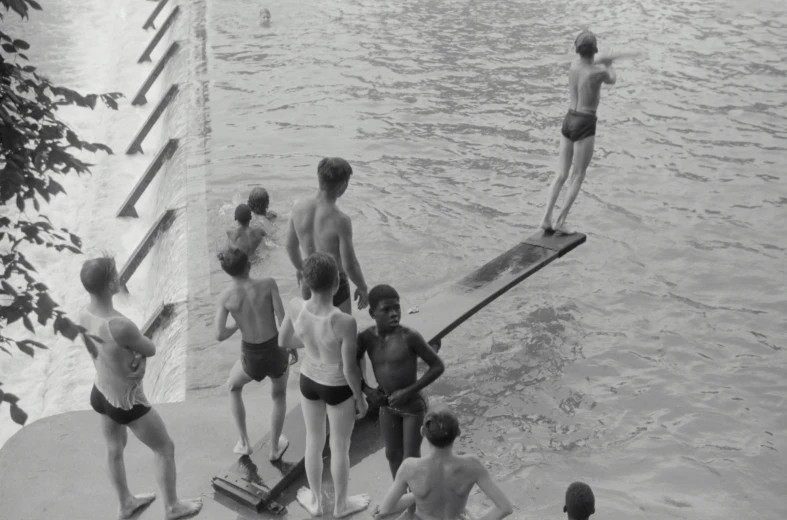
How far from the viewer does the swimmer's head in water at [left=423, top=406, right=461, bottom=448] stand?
476 cm

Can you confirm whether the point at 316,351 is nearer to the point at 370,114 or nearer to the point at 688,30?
the point at 370,114

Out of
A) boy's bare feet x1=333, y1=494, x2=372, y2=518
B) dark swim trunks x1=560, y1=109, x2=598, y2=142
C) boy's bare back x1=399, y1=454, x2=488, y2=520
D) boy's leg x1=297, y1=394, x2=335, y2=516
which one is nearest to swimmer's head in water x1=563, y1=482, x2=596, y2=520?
boy's bare back x1=399, y1=454, x2=488, y2=520

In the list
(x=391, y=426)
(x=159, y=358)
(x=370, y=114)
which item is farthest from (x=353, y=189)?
(x=391, y=426)

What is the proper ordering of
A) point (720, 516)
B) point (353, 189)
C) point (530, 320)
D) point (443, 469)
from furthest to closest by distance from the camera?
point (353, 189)
point (530, 320)
point (720, 516)
point (443, 469)

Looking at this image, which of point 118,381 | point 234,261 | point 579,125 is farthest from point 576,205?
point 118,381

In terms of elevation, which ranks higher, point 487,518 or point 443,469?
point 443,469

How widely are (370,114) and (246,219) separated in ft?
18.7

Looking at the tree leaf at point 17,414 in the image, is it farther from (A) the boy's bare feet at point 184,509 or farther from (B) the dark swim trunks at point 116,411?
(A) the boy's bare feet at point 184,509

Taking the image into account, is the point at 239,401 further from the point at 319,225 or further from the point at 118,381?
the point at 319,225

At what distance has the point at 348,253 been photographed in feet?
21.1

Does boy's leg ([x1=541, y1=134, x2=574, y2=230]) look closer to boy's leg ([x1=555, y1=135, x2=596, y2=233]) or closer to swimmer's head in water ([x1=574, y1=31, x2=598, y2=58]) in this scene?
boy's leg ([x1=555, y1=135, x2=596, y2=233])

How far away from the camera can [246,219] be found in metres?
9.55

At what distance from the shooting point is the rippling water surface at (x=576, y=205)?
7398 mm

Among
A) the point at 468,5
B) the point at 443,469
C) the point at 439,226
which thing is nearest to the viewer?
the point at 443,469
